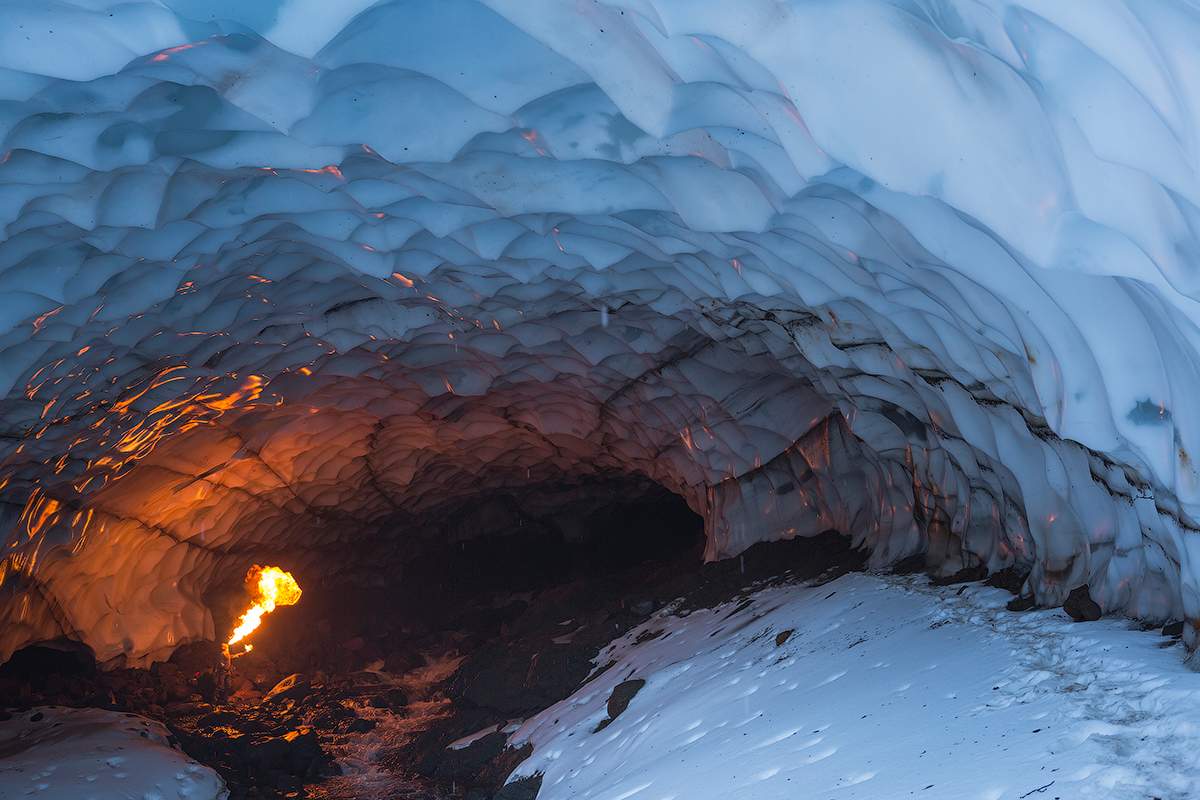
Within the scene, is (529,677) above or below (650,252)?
below

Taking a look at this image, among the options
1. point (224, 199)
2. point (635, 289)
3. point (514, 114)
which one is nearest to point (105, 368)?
point (224, 199)

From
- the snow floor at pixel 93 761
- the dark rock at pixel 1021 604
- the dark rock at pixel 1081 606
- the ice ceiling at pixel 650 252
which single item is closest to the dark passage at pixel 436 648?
the snow floor at pixel 93 761

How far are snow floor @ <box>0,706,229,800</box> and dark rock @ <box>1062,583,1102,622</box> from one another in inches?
251

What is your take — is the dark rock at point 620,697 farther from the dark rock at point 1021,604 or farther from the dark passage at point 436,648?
the dark rock at point 1021,604

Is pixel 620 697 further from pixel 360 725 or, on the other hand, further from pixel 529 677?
pixel 360 725

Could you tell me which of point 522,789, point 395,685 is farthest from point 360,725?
point 522,789

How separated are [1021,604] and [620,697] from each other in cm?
280

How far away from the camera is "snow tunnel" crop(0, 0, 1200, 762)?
3.13 m

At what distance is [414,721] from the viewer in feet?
34.7

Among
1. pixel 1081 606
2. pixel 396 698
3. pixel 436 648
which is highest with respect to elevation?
pixel 1081 606

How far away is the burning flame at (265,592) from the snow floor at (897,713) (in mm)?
7289

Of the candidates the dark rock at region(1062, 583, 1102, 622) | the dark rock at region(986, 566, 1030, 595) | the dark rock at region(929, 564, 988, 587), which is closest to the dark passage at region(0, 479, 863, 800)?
the dark rock at region(929, 564, 988, 587)

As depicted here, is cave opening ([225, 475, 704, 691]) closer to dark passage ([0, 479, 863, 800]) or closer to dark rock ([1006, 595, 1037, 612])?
dark passage ([0, 479, 863, 800])

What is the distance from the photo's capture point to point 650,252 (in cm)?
641
